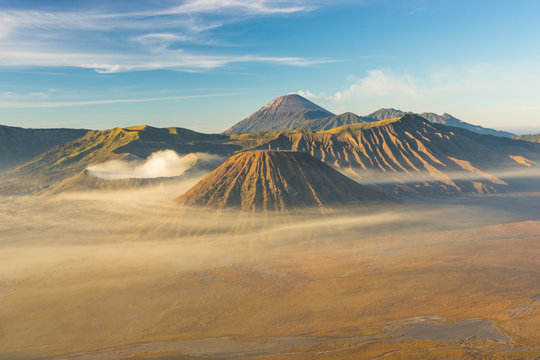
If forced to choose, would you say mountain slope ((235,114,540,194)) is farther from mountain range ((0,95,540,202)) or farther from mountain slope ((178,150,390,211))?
mountain slope ((178,150,390,211))

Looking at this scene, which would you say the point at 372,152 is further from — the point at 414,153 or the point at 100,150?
the point at 100,150

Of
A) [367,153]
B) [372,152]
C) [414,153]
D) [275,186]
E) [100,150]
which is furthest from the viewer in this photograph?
[100,150]

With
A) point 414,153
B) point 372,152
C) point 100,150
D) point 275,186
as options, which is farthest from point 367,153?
point 100,150

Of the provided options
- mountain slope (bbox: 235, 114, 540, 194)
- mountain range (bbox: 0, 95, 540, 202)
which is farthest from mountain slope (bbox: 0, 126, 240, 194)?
mountain slope (bbox: 235, 114, 540, 194)

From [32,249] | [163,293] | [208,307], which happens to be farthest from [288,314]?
[32,249]

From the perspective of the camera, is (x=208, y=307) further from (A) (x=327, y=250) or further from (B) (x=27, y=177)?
(B) (x=27, y=177)
